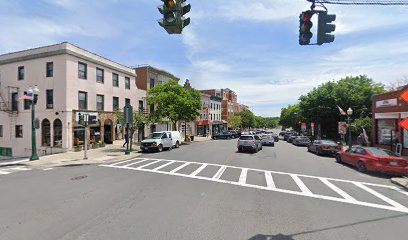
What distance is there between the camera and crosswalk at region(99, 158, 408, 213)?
27.8 feet

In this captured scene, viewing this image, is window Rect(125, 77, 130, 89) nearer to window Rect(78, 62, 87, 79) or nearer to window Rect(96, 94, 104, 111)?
window Rect(96, 94, 104, 111)

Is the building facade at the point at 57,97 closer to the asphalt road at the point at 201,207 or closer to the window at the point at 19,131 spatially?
the window at the point at 19,131

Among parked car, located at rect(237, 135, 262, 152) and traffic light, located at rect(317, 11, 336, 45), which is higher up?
traffic light, located at rect(317, 11, 336, 45)

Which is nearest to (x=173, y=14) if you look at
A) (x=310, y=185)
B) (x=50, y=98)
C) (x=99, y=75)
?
(x=310, y=185)

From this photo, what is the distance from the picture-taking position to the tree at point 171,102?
32656 millimetres

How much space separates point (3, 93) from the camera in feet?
94.0

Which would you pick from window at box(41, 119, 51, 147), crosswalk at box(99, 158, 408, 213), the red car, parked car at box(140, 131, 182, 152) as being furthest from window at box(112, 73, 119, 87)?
the red car

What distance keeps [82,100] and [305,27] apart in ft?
78.9

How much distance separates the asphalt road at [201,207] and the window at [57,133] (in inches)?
539

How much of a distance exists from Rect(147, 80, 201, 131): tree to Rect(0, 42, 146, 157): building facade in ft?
15.9

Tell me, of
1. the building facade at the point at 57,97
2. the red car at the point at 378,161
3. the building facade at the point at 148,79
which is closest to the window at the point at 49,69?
the building facade at the point at 57,97

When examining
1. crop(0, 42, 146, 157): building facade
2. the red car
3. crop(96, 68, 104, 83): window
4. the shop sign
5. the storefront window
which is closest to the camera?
the red car

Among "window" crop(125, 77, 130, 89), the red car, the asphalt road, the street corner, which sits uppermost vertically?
"window" crop(125, 77, 130, 89)

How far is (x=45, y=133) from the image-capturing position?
2623 cm
